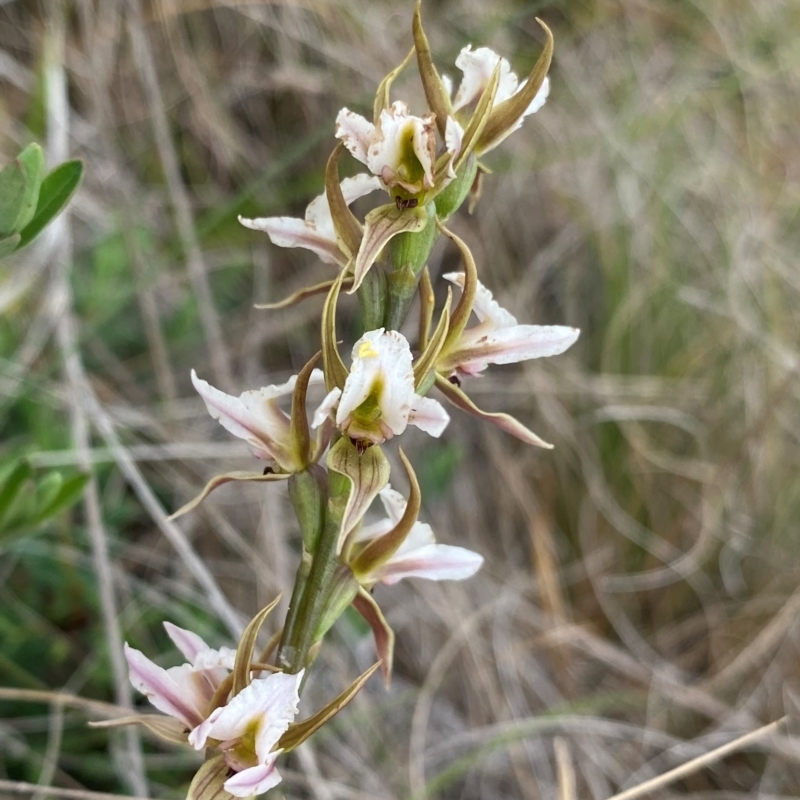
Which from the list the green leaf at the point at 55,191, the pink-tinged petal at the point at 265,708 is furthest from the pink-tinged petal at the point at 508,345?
the green leaf at the point at 55,191

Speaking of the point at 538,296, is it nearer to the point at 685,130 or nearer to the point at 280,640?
the point at 685,130

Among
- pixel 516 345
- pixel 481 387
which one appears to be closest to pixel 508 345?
pixel 516 345

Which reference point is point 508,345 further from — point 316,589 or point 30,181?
point 30,181

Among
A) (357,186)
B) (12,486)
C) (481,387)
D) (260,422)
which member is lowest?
(481,387)

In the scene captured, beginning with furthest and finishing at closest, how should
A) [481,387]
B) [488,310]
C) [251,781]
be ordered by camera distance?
1. [481,387]
2. [488,310]
3. [251,781]

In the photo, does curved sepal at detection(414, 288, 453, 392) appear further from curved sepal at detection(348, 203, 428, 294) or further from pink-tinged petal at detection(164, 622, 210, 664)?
pink-tinged petal at detection(164, 622, 210, 664)
